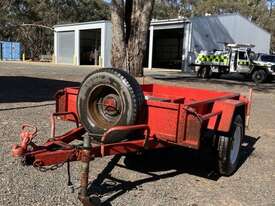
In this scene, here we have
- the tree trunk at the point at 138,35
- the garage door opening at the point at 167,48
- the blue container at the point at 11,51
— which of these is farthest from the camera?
the blue container at the point at 11,51

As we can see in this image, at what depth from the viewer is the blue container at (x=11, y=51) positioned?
49.0 meters

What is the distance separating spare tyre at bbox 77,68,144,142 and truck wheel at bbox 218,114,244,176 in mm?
1237

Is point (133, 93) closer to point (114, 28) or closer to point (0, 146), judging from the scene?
point (0, 146)

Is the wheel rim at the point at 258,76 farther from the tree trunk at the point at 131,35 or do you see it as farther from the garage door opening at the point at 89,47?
the garage door opening at the point at 89,47

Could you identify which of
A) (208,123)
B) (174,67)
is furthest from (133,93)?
(174,67)

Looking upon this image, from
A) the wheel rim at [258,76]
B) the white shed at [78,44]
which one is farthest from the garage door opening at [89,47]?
the wheel rim at [258,76]

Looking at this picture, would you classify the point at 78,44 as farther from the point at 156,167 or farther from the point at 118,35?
the point at 156,167

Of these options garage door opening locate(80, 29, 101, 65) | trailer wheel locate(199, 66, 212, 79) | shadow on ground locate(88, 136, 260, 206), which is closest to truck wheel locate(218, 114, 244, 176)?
shadow on ground locate(88, 136, 260, 206)

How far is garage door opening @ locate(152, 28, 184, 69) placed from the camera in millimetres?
48375

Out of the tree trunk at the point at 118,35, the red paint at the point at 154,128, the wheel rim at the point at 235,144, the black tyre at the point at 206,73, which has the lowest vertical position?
the black tyre at the point at 206,73

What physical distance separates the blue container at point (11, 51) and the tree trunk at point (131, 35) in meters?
33.5

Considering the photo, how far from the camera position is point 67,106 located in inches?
237

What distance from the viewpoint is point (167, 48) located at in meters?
50.7

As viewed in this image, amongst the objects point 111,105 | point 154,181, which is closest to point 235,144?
point 154,181
